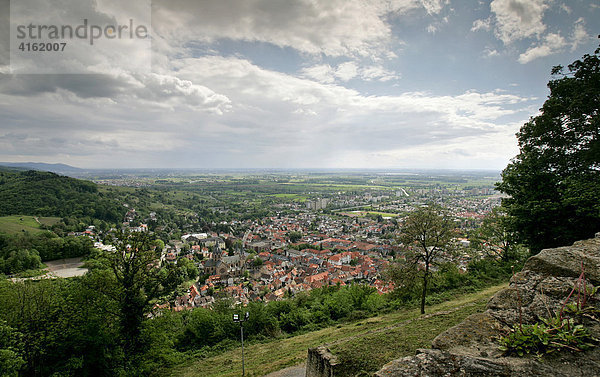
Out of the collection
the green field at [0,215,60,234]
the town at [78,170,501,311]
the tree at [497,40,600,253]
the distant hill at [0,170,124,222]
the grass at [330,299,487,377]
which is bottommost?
the town at [78,170,501,311]

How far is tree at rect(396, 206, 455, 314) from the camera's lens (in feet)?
37.8

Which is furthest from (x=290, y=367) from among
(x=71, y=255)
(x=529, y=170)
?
(x=71, y=255)

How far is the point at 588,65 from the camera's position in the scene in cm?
1092

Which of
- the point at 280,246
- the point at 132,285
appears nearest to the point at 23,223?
the point at 280,246

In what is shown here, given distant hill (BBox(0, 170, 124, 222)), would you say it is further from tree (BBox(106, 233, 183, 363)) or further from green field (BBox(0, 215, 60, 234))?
tree (BBox(106, 233, 183, 363))

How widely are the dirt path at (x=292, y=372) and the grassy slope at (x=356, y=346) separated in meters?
0.31

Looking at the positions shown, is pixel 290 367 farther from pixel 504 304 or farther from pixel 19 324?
pixel 19 324

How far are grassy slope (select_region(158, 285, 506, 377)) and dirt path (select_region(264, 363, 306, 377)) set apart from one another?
0.31 meters

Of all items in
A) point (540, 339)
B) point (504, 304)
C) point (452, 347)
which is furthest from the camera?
Result: point (504, 304)

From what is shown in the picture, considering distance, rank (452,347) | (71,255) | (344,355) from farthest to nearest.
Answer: (71,255), (344,355), (452,347)

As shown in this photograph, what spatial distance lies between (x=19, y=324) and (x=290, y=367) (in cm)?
1140

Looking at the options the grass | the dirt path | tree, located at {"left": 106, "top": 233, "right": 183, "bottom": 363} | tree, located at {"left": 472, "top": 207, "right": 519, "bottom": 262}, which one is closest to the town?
tree, located at {"left": 106, "top": 233, "right": 183, "bottom": 363}

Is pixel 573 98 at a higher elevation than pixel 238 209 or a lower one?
higher

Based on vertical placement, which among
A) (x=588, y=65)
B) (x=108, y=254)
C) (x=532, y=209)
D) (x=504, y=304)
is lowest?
(x=108, y=254)
